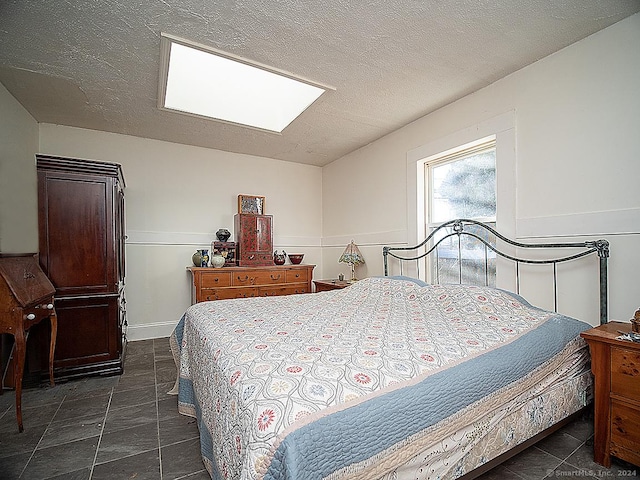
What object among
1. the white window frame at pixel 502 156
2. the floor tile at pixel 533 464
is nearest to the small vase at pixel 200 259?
the white window frame at pixel 502 156

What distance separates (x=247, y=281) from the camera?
13.4 feet

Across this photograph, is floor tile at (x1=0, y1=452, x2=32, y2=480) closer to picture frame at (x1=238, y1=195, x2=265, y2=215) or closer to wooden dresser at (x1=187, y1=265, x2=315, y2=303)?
wooden dresser at (x1=187, y1=265, x2=315, y2=303)

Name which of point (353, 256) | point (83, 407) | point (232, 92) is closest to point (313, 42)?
point (232, 92)

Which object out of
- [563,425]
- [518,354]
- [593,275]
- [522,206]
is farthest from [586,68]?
[563,425]

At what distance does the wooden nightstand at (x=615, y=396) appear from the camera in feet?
4.79

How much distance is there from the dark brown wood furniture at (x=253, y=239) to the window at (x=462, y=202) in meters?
2.12

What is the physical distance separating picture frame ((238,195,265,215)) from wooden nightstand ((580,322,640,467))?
3.91 m

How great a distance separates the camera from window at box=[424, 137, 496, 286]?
277cm

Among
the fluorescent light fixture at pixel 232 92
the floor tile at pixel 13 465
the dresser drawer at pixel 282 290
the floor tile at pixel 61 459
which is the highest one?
the fluorescent light fixture at pixel 232 92

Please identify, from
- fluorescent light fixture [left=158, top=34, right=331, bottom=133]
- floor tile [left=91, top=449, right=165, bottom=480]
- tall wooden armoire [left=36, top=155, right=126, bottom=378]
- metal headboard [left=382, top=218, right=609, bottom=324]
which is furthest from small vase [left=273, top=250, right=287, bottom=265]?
floor tile [left=91, top=449, right=165, bottom=480]

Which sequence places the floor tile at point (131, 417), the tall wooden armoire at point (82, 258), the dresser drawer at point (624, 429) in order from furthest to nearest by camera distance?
1. the tall wooden armoire at point (82, 258)
2. the floor tile at point (131, 417)
3. the dresser drawer at point (624, 429)

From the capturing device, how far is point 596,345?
1.59 metres

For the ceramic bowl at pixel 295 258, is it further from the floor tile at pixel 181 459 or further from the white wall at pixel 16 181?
the floor tile at pixel 181 459

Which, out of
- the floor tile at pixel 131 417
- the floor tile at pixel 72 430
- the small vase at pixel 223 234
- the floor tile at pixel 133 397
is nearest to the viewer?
the floor tile at pixel 72 430
